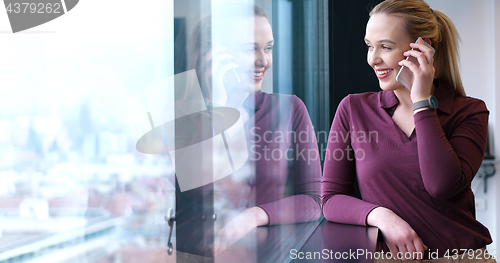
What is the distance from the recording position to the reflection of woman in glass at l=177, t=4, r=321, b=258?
56 cm

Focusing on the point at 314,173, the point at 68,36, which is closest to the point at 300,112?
the point at 314,173

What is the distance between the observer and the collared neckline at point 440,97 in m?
1.02

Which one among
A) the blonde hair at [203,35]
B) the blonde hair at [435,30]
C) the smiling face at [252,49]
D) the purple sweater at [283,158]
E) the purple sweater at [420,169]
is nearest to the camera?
the blonde hair at [203,35]

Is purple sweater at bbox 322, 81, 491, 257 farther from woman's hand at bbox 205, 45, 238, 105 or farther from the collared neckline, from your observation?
woman's hand at bbox 205, 45, 238, 105

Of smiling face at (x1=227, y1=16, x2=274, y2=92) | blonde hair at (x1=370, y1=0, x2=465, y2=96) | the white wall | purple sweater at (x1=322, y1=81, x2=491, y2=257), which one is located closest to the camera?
smiling face at (x1=227, y1=16, x2=274, y2=92)

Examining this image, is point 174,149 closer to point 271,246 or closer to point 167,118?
point 167,118

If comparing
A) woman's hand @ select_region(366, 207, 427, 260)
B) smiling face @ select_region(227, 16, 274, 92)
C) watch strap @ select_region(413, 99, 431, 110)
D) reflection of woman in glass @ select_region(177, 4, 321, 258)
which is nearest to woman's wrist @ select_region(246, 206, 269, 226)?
reflection of woman in glass @ select_region(177, 4, 321, 258)

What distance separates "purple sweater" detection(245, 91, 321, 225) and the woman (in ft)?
0.35

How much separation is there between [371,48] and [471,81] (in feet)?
4.65

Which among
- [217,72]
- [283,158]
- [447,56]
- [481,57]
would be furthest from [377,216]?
[481,57]

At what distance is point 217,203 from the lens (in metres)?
0.57

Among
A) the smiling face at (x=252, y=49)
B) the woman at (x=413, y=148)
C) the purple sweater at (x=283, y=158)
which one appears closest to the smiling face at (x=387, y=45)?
the woman at (x=413, y=148)

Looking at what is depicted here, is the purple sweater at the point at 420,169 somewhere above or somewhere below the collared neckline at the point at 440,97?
below

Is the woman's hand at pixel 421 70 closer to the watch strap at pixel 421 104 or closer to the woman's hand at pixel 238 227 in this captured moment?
the watch strap at pixel 421 104
